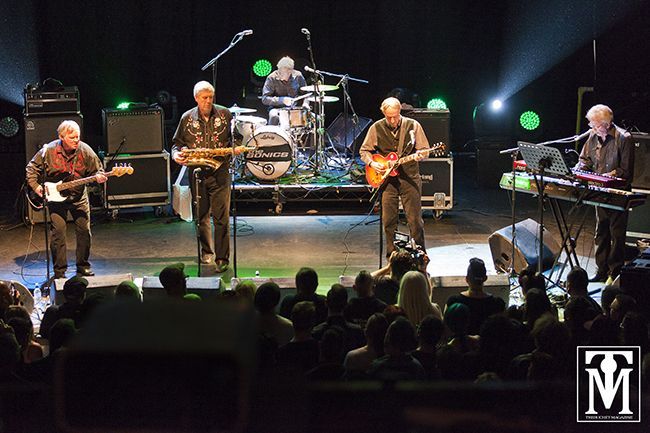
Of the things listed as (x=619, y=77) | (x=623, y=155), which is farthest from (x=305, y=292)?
(x=619, y=77)

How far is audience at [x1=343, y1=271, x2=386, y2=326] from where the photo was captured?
593cm

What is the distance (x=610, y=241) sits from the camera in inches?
362

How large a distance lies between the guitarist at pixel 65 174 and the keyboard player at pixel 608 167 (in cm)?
514

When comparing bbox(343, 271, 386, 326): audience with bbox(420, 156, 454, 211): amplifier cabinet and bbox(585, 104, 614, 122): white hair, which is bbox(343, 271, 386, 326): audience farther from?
bbox(420, 156, 454, 211): amplifier cabinet

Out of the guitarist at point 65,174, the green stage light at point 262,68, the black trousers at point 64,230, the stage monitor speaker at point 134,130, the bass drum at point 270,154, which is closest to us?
the guitarist at point 65,174

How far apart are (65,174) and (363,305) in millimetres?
4435

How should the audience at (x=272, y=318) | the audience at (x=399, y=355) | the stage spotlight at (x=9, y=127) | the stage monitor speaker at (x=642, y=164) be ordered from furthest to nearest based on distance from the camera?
the stage spotlight at (x=9, y=127) → the stage monitor speaker at (x=642, y=164) → the audience at (x=272, y=318) → the audience at (x=399, y=355)

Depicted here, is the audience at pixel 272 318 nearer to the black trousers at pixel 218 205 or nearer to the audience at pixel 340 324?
the audience at pixel 340 324

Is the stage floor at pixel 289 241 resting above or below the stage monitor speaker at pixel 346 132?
below

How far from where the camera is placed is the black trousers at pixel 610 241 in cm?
899

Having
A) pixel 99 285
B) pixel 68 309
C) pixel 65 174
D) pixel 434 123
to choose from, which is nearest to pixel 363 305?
pixel 68 309

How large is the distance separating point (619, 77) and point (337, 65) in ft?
19.3

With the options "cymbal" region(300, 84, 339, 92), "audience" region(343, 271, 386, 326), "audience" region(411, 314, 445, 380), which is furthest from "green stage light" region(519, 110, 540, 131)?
"audience" region(411, 314, 445, 380)

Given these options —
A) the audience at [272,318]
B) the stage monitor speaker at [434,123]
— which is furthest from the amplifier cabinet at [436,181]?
the audience at [272,318]
